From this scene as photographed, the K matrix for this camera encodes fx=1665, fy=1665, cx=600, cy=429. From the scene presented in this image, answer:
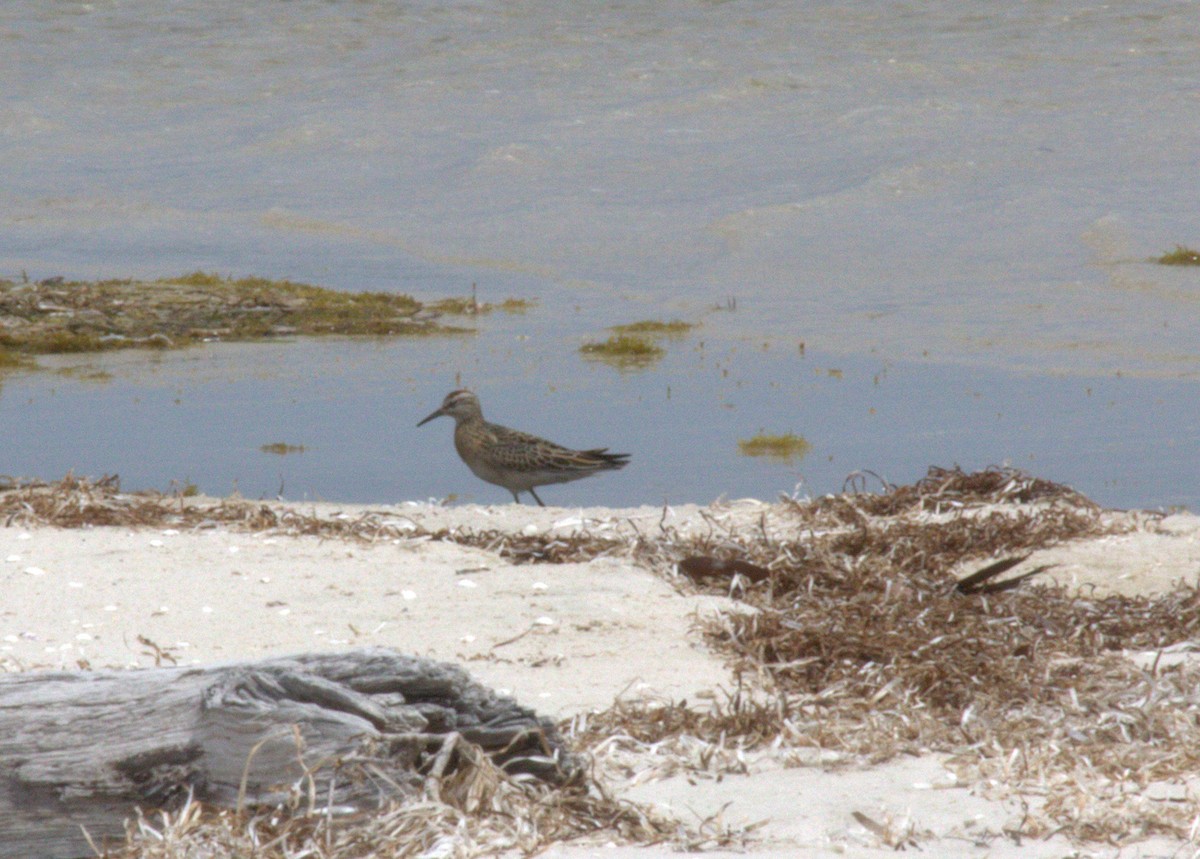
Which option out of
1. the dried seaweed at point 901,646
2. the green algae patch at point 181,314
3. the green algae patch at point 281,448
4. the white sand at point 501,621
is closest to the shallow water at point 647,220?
the green algae patch at point 281,448

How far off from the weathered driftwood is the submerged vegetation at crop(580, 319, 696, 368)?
38.7 feet

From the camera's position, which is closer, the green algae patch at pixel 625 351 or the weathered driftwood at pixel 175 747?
the weathered driftwood at pixel 175 747

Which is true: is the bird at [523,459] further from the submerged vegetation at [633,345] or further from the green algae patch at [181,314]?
the green algae patch at [181,314]

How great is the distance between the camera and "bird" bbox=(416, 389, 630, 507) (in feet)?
34.7

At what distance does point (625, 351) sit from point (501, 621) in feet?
32.7

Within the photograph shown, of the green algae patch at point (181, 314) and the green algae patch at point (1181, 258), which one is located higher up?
the green algae patch at point (1181, 258)

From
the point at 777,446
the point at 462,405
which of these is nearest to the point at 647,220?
the point at 777,446

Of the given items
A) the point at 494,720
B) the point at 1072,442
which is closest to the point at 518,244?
the point at 1072,442

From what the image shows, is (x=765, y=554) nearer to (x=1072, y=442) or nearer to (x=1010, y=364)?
(x=1072, y=442)

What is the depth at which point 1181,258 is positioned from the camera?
20891mm

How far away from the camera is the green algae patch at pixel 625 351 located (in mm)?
15816

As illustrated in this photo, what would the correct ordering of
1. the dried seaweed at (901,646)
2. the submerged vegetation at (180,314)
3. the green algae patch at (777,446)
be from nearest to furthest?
1. the dried seaweed at (901,646)
2. the green algae patch at (777,446)
3. the submerged vegetation at (180,314)

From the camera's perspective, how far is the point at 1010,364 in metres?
15.6

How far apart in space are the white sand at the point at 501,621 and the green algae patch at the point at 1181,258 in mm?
13457
